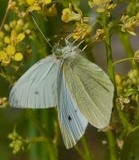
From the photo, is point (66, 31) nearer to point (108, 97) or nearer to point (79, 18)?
point (79, 18)

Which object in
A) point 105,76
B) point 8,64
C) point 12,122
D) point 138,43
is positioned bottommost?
point 138,43

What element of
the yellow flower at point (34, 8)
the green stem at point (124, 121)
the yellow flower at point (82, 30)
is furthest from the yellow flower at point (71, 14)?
the green stem at point (124, 121)

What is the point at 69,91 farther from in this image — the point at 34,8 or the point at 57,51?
the point at 34,8

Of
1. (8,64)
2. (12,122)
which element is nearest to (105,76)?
(8,64)

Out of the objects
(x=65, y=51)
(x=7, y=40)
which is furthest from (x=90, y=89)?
(x=7, y=40)

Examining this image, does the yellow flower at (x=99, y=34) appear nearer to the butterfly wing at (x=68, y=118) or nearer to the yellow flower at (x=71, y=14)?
the yellow flower at (x=71, y=14)

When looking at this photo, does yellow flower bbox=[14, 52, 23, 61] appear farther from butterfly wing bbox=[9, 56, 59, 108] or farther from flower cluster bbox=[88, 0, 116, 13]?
flower cluster bbox=[88, 0, 116, 13]
